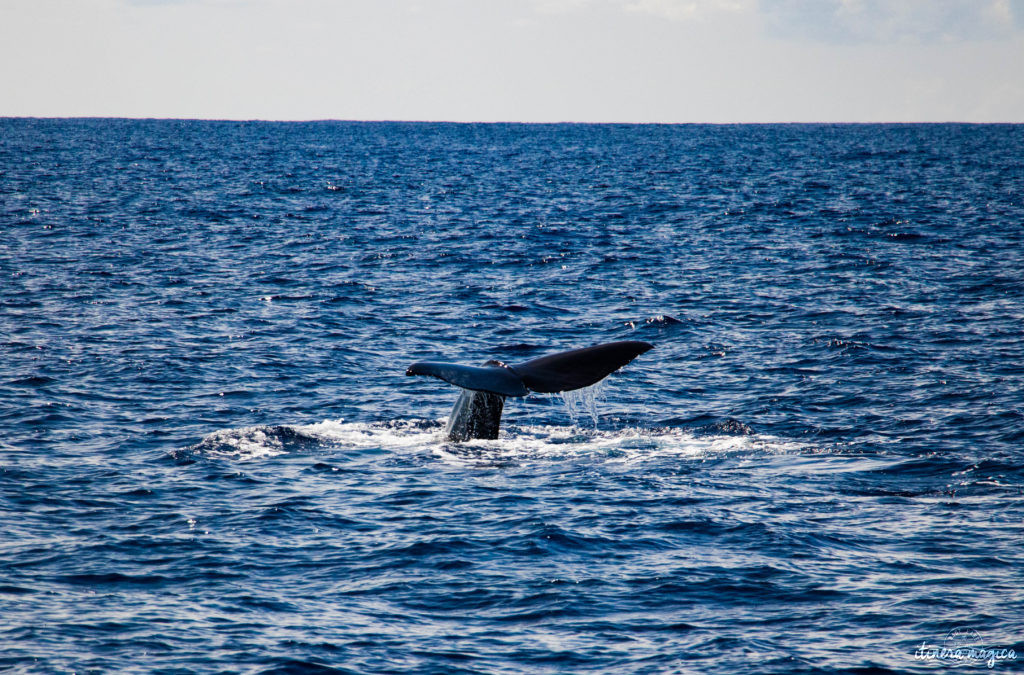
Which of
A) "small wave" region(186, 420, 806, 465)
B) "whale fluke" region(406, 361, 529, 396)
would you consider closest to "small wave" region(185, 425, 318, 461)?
"small wave" region(186, 420, 806, 465)

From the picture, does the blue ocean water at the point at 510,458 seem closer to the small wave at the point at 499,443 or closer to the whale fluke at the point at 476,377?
the small wave at the point at 499,443

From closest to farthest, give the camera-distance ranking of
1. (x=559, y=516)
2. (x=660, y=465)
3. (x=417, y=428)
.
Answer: (x=559, y=516)
(x=660, y=465)
(x=417, y=428)

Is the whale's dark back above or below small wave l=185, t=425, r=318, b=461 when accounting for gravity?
above

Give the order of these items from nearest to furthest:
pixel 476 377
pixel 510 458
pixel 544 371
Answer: pixel 476 377 → pixel 544 371 → pixel 510 458

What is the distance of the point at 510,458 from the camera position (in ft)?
55.5

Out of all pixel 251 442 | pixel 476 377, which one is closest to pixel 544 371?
pixel 476 377

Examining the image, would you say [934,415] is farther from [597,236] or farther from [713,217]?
[713,217]

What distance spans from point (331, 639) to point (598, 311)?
69.1 ft

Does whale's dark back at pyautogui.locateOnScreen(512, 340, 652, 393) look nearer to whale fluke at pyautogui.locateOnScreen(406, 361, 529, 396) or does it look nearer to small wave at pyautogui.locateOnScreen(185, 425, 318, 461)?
whale fluke at pyautogui.locateOnScreen(406, 361, 529, 396)

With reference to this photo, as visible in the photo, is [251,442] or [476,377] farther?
[251,442]

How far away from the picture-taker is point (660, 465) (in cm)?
1653

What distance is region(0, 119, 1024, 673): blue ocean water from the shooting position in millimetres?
10508

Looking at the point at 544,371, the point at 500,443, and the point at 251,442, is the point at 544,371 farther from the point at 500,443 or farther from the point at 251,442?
A: the point at 251,442

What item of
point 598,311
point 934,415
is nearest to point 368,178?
point 598,311
